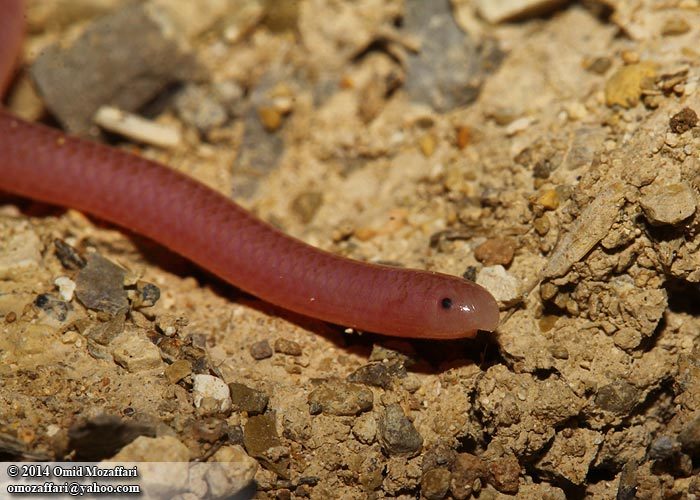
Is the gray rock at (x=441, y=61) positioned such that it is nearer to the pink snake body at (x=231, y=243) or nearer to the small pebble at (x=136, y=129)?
the pink snake body at (x=231, y=243)

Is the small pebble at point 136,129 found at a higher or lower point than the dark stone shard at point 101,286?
higher

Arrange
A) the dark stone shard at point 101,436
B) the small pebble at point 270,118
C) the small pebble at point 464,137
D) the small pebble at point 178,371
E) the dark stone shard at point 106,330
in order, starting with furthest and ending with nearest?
1. the small pebble at point 270,118
2. the small pebble at point 464,137
3. the dark stone shard at point 106,330
4. the small pebble at point 178,371
5. the dark stone shard at point 101,436

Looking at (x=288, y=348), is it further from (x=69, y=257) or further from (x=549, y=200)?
(x=549, y=200)

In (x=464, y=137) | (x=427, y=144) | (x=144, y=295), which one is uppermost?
(x=464, y=137)

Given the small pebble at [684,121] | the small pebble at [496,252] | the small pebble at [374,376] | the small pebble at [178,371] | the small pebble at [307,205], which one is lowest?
the small pebble at [178,371]

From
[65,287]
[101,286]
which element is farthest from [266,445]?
[65,287]

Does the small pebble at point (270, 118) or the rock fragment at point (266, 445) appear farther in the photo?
the small pebble at point (270, 118)

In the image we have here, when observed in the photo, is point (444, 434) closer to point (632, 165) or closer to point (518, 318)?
point (518, 318)

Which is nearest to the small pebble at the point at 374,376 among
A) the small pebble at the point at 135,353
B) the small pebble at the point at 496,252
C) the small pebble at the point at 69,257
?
the small pebble at the point at 496,252
